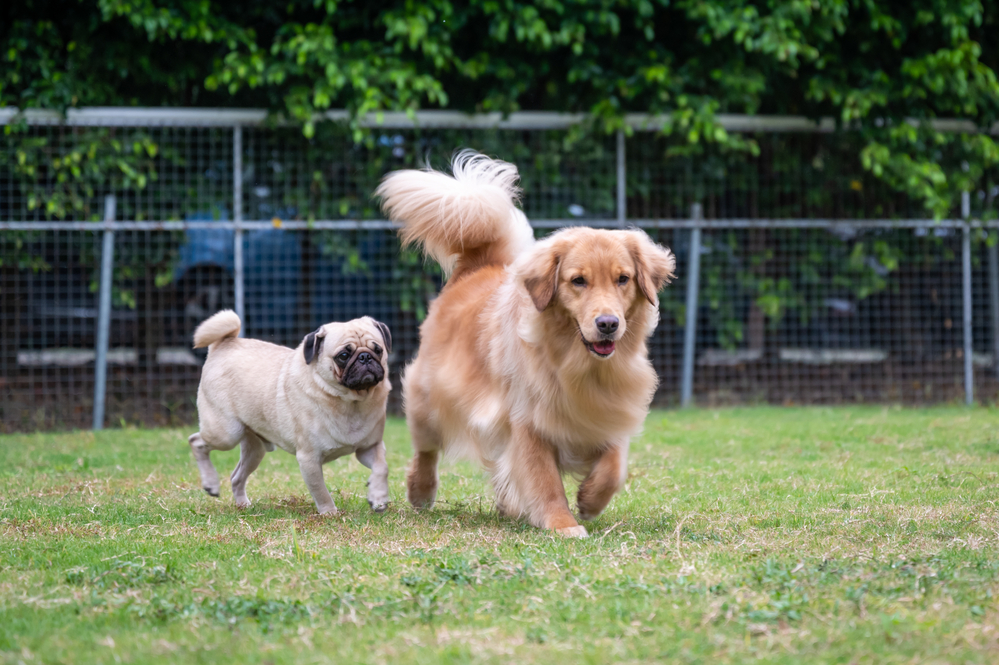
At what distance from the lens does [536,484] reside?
4.35m

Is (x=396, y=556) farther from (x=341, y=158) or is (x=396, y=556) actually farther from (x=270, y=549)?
Answer: (x=341, y=158)

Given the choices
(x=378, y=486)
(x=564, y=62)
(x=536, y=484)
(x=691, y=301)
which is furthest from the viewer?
(x=564, y=62)

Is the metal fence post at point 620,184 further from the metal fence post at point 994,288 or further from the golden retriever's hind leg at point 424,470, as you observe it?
the golden retriever's hind leg at point 424,470

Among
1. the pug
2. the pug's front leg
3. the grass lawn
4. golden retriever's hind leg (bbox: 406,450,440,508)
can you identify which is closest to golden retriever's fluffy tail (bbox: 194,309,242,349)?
the pug

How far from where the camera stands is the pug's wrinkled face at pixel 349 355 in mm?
4562

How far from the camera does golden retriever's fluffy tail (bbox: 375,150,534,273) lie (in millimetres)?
5324

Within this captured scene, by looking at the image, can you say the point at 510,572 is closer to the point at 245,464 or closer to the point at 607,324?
the point at 607,324

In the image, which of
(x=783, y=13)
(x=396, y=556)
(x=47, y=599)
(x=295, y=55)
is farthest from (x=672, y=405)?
(x=47, y=599)

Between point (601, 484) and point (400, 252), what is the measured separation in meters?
5.38

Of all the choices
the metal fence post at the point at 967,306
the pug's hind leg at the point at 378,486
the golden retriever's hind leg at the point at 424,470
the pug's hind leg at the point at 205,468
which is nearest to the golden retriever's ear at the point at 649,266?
the golden retriever's hind leg at the point at 424,470

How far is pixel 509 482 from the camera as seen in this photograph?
4.48m

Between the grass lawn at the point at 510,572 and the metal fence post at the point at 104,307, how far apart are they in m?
2.91

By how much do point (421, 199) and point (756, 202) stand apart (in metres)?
5.67

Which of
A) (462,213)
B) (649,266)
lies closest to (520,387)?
(649,266)
